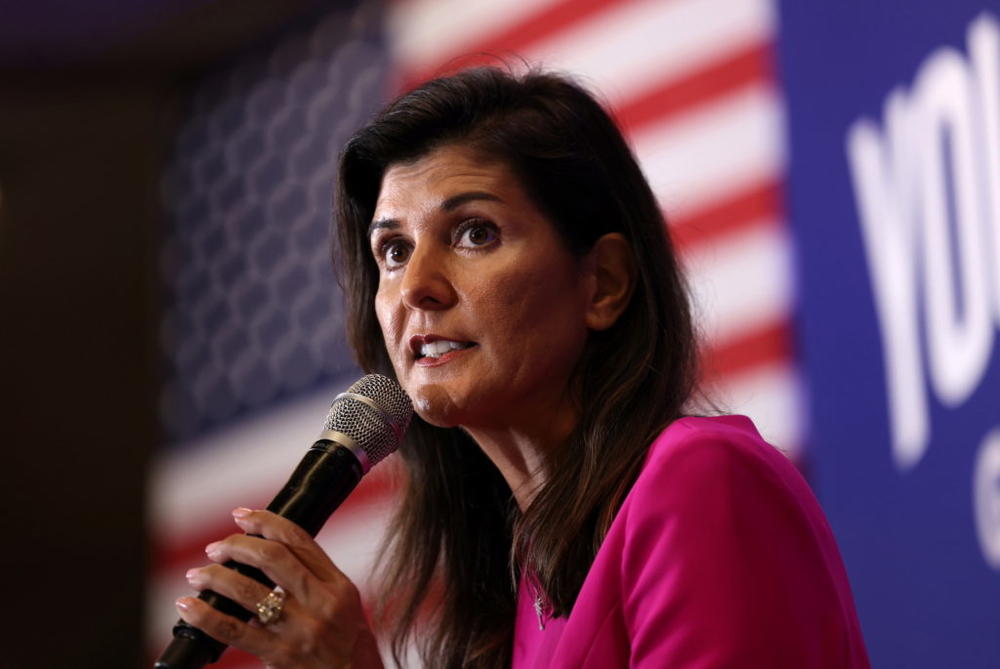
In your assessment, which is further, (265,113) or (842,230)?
(265,113)

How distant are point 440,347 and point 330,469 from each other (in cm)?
21

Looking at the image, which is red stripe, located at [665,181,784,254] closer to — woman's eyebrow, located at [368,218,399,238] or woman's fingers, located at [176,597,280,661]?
→ woman's eyebrow, located at [368,218,399,238]

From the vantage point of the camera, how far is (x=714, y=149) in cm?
244

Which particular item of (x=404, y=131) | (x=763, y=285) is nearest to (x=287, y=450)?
(x=763, y=285)

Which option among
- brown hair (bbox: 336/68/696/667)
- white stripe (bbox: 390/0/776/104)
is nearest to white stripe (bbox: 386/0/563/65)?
white stripe (bbox: 390/0/776/104)

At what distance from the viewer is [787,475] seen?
122cm

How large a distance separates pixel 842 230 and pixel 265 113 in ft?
5.97

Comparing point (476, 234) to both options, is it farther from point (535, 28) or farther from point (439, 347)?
point (535, 28)

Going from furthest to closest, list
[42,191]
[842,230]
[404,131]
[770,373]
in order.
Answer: [42,191], [770,373], [842,230], [404,131]

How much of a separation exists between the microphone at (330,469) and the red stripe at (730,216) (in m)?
0.95

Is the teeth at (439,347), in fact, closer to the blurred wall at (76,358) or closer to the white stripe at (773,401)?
the white stripe at (773,401)

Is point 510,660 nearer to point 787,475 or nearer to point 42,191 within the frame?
point 787,475

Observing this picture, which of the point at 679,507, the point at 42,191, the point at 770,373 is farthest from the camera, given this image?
the point at 42,191

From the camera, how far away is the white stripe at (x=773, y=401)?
81.8 inches
